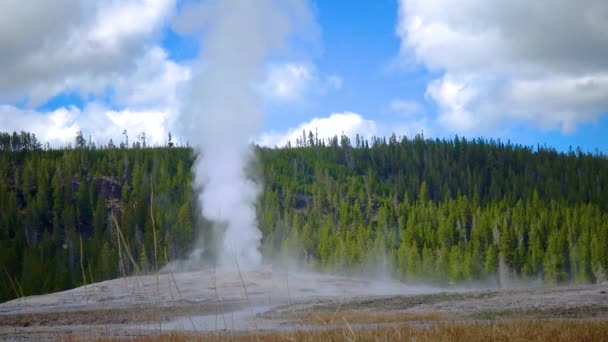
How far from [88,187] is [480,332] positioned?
13167 cm

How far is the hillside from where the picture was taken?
7994cm

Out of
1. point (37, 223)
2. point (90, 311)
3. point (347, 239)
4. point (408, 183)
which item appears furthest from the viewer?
point (408, 183)

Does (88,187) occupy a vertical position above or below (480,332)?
above

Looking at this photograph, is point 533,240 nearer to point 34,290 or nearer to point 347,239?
point 347,239

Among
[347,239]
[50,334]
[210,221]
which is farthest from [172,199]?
[50,334]

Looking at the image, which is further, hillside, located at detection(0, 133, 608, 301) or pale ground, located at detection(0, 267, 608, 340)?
hillside, located at detection(0, 133, 608, 301)

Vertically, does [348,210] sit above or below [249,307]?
above

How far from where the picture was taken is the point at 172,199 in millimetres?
125938

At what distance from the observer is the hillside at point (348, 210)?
79938 mm

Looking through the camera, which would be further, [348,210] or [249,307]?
[348,210]

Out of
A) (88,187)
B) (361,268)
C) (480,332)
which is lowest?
(361,268)

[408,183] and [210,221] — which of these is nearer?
[210,221]

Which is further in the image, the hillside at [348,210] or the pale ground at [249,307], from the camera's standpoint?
the hillside at [348,210]

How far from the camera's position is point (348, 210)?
385 ft
